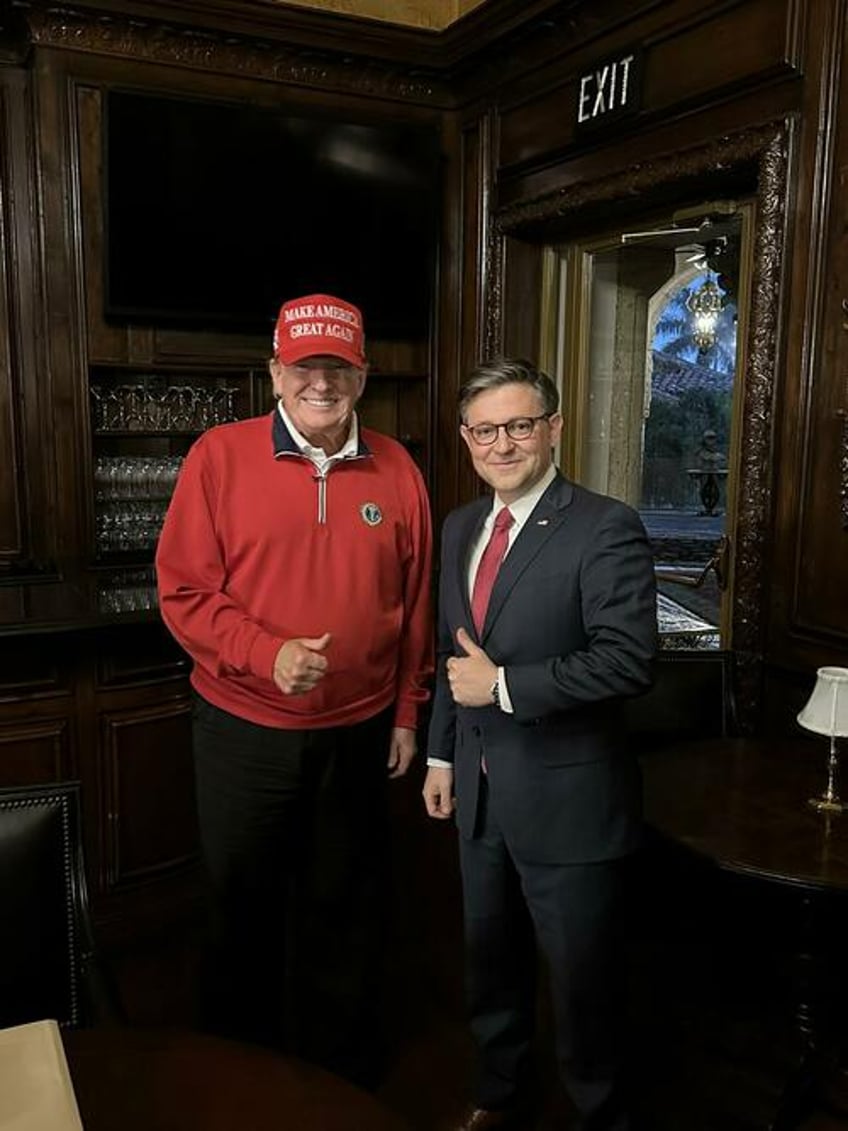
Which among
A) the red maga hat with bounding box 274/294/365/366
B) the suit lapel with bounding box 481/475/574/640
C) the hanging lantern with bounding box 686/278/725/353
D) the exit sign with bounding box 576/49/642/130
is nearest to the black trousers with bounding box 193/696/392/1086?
the suit lapel with bounding box 481/475/574/640

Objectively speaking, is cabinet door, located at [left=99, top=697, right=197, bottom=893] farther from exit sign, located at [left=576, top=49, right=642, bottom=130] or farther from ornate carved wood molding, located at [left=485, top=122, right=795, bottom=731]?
exit sign, located at [left=576, top=49, right=642, bottom=130]

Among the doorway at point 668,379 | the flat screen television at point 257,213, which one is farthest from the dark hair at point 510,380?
the flat screen television at point 257,213

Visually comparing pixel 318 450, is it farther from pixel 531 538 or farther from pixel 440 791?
pixel 440 791

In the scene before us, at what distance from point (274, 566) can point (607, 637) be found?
690mm

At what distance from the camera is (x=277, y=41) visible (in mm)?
3652

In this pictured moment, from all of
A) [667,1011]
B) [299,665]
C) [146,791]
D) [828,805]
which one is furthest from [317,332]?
[667,1011]

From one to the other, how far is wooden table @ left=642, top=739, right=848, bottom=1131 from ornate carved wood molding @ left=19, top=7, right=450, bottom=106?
2848mm

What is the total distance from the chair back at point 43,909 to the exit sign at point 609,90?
2.58m

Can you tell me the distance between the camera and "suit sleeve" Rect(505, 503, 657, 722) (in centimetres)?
169

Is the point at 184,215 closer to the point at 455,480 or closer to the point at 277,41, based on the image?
the point at 277,41

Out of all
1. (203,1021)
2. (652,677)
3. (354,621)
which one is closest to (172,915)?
(203,1021)

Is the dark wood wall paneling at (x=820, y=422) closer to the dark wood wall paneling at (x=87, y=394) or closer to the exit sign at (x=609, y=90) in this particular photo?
the exit sign at (x=609, y=90)

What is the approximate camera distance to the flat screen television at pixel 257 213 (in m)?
3.56

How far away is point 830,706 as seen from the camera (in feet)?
6.73
